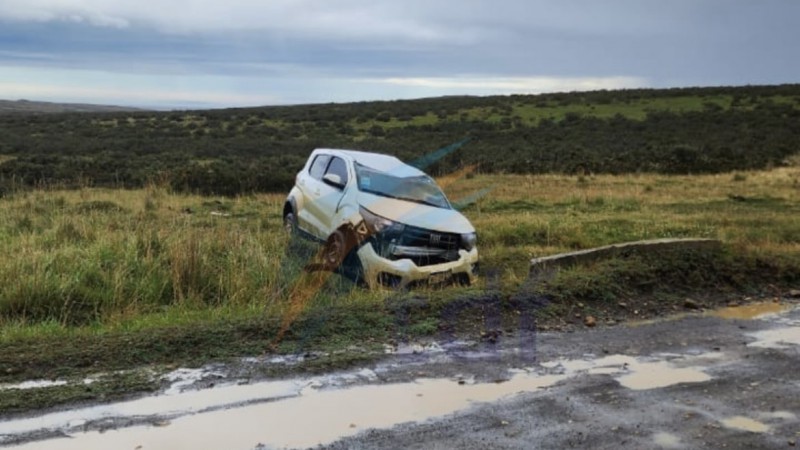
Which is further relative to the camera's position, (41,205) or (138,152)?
(138,152)

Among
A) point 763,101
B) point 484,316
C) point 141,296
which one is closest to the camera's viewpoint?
point 484,316

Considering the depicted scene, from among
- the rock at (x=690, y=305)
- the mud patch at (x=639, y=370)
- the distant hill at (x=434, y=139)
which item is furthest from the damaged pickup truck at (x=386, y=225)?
the distant hill at (x=434, y=139)

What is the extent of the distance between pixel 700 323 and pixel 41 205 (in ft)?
52.3

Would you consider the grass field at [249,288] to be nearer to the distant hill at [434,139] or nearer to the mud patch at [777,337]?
the mud patch at [777,337]

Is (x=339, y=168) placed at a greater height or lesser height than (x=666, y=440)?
greater

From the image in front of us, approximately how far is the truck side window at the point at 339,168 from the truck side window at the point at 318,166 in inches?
8.1

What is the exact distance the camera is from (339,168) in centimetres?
1106

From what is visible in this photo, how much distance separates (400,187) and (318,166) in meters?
1.99

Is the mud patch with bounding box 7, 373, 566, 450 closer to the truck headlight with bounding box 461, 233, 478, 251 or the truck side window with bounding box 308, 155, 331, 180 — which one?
the truck headlight with bounding box 461, 233, 478, 251

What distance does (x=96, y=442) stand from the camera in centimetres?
425

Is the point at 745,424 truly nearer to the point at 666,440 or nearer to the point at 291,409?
the point at 666,440

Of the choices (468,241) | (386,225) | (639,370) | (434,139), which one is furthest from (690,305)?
(434,139)

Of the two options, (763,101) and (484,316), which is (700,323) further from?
(763,101)

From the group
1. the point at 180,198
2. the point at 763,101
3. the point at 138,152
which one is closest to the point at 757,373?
the point at 180,198
